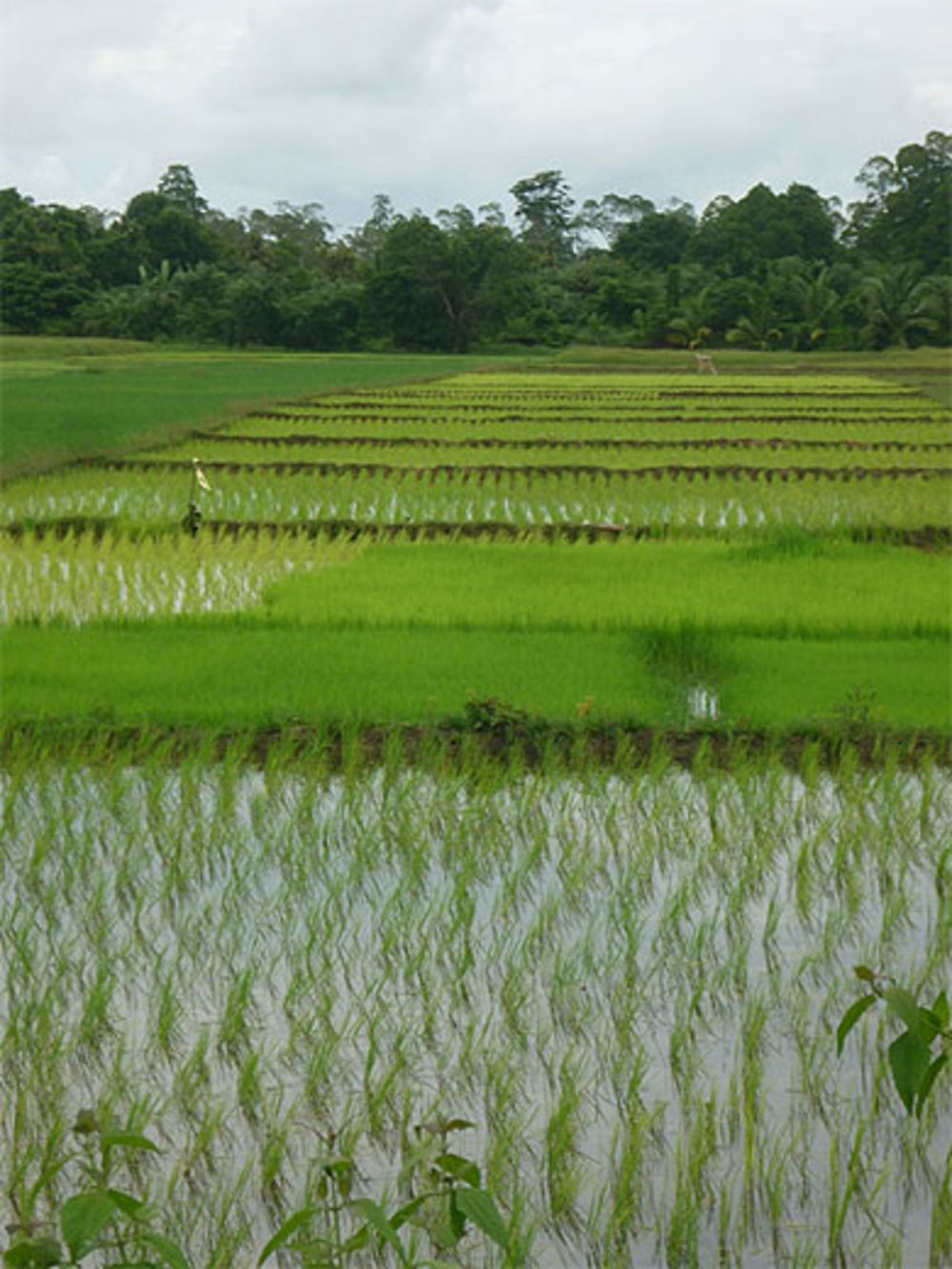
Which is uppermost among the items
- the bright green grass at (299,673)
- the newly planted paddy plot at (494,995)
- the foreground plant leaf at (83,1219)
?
the foreground plant leaf at (83,1219)

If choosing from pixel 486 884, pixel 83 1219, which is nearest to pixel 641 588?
pixel 486 884

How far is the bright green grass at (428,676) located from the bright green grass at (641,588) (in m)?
0.18

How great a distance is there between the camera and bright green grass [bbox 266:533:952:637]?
20.1 feet

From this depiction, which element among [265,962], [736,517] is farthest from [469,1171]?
[736,517]

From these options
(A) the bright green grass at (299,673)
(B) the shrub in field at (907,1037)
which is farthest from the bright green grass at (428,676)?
(B) the shrub in field at (907,1037)

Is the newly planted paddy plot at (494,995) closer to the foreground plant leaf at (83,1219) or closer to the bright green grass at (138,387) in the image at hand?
the foreground plant leaf at (83,1219)

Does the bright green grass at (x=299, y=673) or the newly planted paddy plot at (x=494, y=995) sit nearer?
the newly planted paddy plot at (x=494, y=995)

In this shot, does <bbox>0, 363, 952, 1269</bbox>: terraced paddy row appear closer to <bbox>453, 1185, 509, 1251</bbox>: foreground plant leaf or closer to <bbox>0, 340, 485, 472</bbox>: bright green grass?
<bbox>453, 1185, 509, 1251</bbox>: foreground plant leaf

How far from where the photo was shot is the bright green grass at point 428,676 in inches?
190

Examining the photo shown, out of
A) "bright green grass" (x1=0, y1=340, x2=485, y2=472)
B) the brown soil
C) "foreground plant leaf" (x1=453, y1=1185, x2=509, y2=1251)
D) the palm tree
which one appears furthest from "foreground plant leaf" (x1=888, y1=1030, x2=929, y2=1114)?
the palm tree

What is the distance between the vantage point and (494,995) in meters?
2.91

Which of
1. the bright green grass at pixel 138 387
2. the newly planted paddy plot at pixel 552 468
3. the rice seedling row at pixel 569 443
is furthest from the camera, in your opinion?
the rice seedling row at pixel 569 443

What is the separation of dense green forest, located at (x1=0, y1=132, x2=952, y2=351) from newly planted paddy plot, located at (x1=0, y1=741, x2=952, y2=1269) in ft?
96.2

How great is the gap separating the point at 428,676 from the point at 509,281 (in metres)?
30.8
